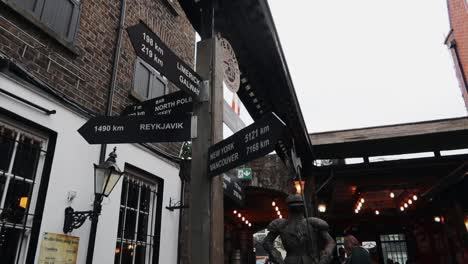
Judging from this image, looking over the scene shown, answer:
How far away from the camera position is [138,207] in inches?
232

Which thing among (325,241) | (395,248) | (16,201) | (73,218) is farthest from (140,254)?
(395,248)

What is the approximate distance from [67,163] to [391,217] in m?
18.1

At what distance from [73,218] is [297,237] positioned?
9.05 feet

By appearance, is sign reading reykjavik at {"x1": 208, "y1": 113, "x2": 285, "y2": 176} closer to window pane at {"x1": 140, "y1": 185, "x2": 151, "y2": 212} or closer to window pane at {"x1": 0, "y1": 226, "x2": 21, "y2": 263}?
window pane at {"x1": 0, "y1": 226, "x2": 21, "y2": 263}

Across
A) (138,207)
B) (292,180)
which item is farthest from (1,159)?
(292,180)

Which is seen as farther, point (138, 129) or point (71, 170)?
point (71, 170)

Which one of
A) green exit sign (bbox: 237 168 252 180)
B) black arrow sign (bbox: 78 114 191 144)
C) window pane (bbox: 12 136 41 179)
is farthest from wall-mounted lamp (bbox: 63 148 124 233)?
green exit sign (bbox: 237 168 252 180)

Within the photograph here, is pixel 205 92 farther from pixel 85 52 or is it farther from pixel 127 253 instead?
pixel 127 253

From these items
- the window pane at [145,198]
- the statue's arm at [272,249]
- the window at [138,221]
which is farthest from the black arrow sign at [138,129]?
the window pane at [145,198]

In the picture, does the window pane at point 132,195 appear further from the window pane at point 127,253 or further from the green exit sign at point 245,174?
the green exit sign at point 245,174

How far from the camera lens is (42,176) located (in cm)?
432

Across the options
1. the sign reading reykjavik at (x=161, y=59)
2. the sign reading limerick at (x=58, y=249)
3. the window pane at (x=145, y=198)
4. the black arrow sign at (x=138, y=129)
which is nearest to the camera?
the sign reading reykjavik at (x=161, y=59)

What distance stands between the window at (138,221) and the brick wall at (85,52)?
1.32 m

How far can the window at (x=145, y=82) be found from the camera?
21.7ft
